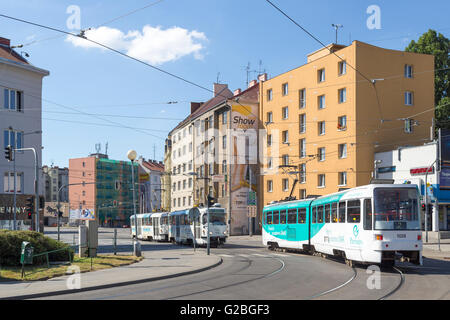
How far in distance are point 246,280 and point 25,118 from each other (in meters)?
32.0

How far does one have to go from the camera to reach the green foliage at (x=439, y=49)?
49.2 metres

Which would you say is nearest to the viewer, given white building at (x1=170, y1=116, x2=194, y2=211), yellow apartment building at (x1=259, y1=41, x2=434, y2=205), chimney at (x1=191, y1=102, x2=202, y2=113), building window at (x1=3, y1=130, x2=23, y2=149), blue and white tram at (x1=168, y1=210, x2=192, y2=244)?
blue and white tram at (x1=168, y1=210, x2=192, y2=244)

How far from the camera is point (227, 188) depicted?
57.7m

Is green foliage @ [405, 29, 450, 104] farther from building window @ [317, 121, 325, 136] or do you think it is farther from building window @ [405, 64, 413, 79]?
building window @ [317, 121, 325, 136]

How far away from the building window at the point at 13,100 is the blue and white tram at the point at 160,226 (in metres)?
14.4

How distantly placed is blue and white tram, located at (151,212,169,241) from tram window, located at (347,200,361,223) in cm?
2615

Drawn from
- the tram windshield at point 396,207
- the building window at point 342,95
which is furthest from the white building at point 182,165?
the tram windshield at point 396,207

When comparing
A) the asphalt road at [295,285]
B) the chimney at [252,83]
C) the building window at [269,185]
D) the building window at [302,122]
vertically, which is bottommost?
the asphalt road at [295,285]

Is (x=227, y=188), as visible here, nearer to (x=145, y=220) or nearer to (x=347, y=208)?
(x=145, y=220)

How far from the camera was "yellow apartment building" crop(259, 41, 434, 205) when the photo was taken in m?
41.9

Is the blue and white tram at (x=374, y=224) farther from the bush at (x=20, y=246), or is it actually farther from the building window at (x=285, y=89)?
the building window at (x=285, y=89)

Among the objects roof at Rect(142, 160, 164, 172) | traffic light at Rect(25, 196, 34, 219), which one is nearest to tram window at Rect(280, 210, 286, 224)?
traffic light at Rect(25, 196, 34, 219)

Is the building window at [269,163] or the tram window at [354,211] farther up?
the building window at [269,163]
